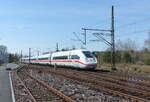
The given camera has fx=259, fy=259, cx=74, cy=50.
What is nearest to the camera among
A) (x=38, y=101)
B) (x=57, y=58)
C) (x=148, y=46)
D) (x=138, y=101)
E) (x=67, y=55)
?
(x=138, y=101)

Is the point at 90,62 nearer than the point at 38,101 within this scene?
No

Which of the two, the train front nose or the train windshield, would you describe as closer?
the train front nose

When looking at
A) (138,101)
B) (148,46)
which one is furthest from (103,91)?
(148,46)

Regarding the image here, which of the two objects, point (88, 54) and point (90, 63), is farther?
point (88, 54)

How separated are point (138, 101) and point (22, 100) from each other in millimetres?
5365

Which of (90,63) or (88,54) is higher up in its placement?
(88,54)

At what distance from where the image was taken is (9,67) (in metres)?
48.3

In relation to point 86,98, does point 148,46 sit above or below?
above

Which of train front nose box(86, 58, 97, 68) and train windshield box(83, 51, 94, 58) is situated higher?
train windshield box(83, 51, 94, 58)

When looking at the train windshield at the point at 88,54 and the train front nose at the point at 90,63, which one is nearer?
the train front nose at the point at 90,63

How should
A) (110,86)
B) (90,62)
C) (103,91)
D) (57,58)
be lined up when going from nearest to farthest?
(103,91) → (110,86) → (90,62) → (57,58)

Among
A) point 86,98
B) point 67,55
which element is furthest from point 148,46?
point 86,98

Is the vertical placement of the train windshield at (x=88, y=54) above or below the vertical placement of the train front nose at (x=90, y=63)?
above

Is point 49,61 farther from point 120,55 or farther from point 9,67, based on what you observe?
point 120,55
